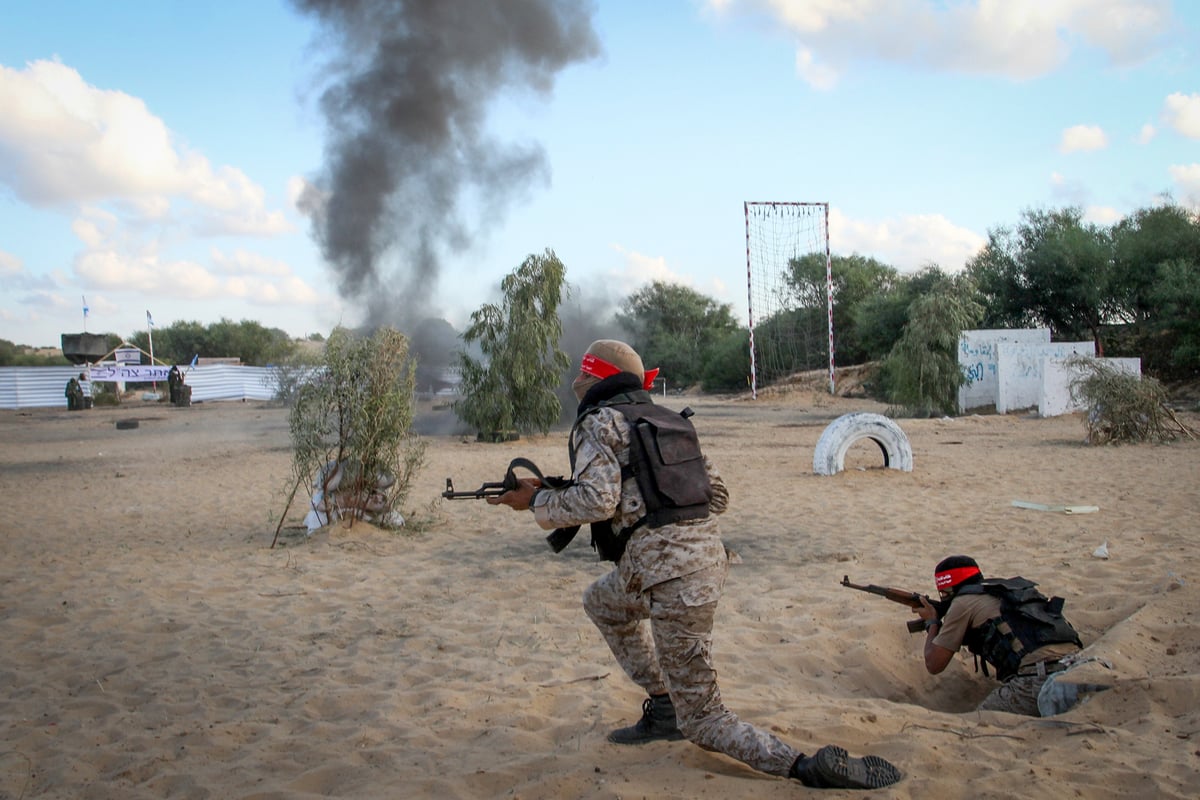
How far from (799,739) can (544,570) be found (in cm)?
381

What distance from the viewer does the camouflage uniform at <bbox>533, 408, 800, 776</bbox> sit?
10.5 ft

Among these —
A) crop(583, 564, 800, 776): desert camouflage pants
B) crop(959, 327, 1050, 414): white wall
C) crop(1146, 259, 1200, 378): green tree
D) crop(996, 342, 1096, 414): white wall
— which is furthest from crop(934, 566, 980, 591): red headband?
crop(1146, 259, 1200, 378): green tree

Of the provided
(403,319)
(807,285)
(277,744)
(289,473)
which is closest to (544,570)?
(277,744)

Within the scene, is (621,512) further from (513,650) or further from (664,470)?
(513,650)

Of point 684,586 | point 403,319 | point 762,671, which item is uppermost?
point 403,319

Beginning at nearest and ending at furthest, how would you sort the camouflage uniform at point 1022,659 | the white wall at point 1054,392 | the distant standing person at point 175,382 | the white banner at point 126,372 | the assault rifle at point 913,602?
the camouflage uniform at point 1022,659 < the assault rifle at point 913,602 < the white wall at point 1054,392 < the distant standing person at point 175,382 < the white banner at point 126,372

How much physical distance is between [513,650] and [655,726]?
5.93 feet

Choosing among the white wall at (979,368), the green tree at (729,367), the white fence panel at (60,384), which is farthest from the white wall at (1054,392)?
the white fence panel at (60,384)

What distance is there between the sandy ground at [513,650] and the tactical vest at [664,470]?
99 cm

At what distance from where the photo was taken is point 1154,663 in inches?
178

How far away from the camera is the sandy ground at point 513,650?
346 centimetres

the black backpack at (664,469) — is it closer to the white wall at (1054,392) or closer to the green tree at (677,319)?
the white wall at (1054,392)

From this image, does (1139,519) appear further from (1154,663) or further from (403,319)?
(403,319)

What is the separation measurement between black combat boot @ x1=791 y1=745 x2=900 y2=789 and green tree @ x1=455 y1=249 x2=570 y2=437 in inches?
607
